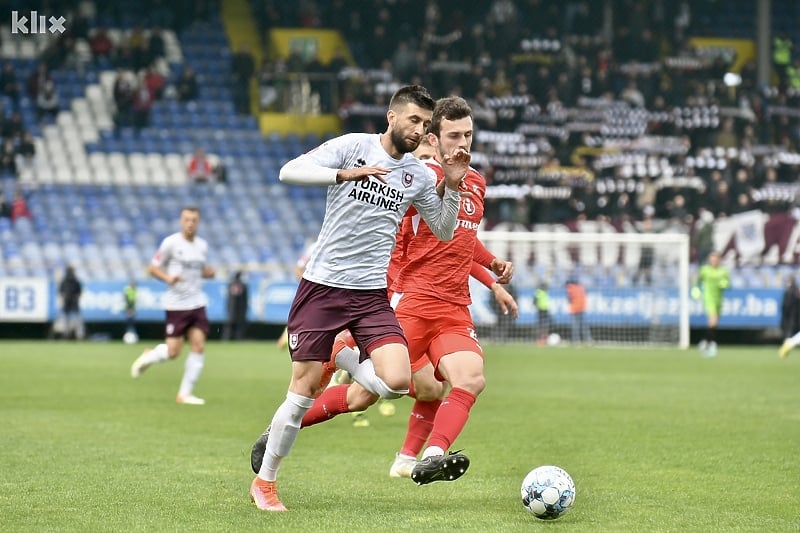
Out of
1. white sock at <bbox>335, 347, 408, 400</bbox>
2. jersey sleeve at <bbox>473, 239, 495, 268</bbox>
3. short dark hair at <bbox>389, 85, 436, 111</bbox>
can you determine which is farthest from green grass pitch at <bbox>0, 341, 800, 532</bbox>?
short dark hair at <bbox>389, 85, 436, 111</bbox>

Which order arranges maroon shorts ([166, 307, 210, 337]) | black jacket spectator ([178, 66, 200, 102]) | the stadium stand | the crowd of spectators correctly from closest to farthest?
maroon shorts ([166, 307, 210, 337])
the stadium stand
the crowd of spectators
black jacket spectator ([178, 66, 200, 102])

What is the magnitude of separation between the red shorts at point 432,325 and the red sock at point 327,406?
52cm

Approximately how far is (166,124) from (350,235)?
28.3m

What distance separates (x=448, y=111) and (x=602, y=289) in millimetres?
22409

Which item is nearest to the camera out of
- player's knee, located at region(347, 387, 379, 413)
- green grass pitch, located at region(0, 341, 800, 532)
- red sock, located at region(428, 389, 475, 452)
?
green grass pitch, located at region(0, 341, 800, 532)

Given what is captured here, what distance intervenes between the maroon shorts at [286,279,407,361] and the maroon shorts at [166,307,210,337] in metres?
7.80

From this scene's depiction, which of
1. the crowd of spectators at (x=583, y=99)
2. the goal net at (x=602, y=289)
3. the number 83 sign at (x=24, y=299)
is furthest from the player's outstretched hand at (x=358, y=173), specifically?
the crowd of spectators at (x=583, y=99)

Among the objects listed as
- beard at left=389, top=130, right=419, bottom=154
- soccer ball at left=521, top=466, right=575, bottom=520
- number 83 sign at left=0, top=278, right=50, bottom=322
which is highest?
beard at left=389, top=130, right=419, bottom=154

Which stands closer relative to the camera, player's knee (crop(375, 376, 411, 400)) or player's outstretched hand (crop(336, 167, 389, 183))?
player's outstretched hand (crop(336, 167, 389, 183))

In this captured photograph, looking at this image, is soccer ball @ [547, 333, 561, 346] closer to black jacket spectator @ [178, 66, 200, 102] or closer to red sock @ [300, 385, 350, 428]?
black jacket spectator @ [178, 66, 200, 102]

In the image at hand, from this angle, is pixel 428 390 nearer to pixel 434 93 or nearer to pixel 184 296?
pixel 184 296

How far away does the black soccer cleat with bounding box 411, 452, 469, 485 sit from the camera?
6.67 meters

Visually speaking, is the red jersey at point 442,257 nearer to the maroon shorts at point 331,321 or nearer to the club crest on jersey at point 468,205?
the club crest on jersey at point 468,205

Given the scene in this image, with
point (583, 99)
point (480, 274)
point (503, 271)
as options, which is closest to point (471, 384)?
point (503, 271)
